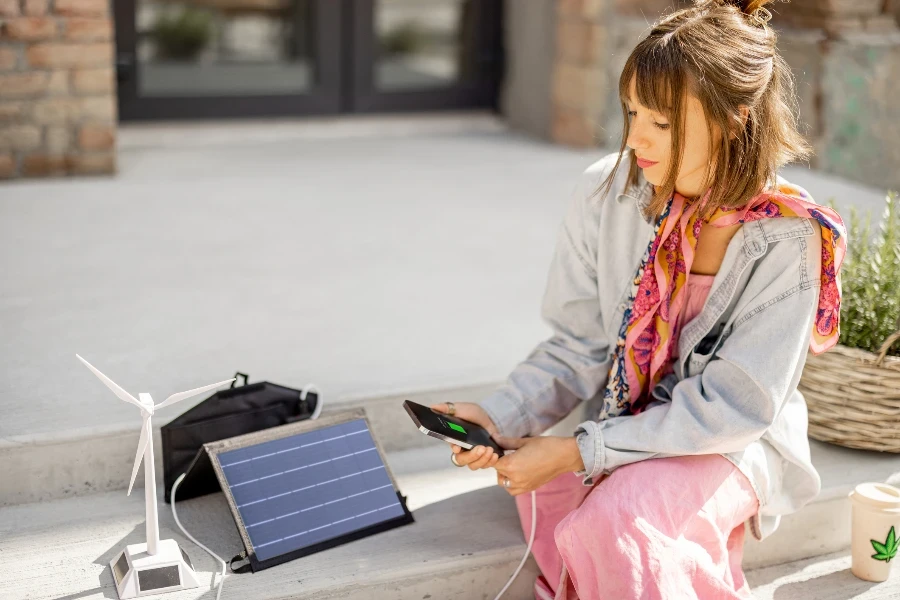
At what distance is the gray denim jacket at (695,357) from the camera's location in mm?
1948

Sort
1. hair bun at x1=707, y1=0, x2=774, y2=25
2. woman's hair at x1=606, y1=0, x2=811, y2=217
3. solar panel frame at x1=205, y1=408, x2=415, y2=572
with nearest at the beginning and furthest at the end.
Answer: woman's hair at x1=606, y1=0, x2=811, y2=217 → hair bun at x1=707, y1=0, x2=774, y2=25 → solar panel frame at x1=205, y1=408, x2=415, y2=572

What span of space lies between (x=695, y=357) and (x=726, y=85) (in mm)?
512

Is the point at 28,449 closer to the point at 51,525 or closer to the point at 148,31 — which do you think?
the point at 51,525

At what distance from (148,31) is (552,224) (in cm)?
220

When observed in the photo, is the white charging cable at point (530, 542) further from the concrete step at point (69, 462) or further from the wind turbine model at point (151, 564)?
the wind turbine model at point (151, 564)

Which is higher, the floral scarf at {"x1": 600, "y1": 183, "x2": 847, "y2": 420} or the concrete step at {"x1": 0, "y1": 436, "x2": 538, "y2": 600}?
the floral scarf at {"x1": 600, "y1": 183, "x2": 847, "y2": 420}

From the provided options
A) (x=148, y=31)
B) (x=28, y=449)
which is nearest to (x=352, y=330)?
(x=28, y=449)

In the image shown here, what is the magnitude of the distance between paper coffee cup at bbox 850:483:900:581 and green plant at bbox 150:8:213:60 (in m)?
3.78

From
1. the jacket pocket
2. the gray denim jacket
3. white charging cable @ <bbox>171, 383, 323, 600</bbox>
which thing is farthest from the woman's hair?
white charging cable @ <bbox>171, 383, 323, 600</bbox>

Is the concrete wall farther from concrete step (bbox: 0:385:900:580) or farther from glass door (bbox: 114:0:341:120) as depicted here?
concrete step (bbox: 0:385:900:580)

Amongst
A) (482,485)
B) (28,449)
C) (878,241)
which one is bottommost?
(482,485)

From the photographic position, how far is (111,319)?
2914mm

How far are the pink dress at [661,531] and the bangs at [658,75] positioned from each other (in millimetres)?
363

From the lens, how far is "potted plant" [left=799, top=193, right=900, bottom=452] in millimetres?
2428
